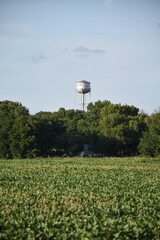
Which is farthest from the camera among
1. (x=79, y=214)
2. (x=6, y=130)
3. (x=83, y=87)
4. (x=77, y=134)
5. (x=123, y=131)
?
(x=83, y=87)

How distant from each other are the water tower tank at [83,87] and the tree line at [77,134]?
564cm

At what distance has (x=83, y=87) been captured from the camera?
4385 inches

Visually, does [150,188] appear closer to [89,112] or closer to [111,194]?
[111,194]

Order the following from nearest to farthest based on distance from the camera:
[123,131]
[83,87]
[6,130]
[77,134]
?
1. [6,130]
2. [123,131]
3. [77,134]
4. [83,87]

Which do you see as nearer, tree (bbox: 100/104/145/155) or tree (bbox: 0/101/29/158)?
tree (bbox: 0/101/29/158)

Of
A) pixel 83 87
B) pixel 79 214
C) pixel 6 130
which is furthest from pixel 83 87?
pixel 79 214

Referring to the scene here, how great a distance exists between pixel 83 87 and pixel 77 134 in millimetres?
18384

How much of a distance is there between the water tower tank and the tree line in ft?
18.5

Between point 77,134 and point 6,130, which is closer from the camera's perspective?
point 6,130

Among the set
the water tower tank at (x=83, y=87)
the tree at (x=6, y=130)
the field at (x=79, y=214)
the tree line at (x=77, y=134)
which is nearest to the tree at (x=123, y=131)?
the tree line at (x=77, y=134)

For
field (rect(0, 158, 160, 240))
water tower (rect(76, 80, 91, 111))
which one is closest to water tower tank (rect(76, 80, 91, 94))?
water tower (rect(76, 80, 91, 111))

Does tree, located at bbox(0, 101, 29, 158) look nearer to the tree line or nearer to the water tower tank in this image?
the tree line

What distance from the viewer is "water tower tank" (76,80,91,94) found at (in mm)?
111438

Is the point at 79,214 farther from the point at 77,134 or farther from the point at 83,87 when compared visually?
the point at 83,87
